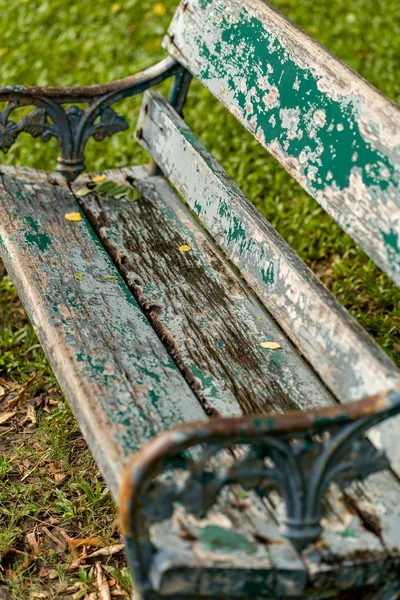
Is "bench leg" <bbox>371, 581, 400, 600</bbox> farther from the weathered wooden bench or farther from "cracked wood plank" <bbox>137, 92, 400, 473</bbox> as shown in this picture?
"cracked wood plank" <bbox>137, 92, 400, 473</bbox>

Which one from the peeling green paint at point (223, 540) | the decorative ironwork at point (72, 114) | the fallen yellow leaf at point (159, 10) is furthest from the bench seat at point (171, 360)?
the fallen yellow leaf at point (159, 10)

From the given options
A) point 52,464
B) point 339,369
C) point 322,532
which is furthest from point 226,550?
point 52,464

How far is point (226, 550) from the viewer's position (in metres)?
1.64

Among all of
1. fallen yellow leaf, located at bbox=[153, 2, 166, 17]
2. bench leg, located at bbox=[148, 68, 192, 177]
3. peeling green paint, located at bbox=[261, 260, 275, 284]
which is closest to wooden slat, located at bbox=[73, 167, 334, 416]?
peeling green paint, located at bbox=[261, 260, 275, 284]

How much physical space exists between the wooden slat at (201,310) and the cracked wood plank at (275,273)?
0.26 feet

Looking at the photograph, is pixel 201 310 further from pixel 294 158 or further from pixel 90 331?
pixel 294 158

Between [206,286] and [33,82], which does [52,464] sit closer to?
[206,286]

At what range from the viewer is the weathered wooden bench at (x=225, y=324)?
5.36 feet

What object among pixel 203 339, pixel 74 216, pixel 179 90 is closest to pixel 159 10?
pixel 179 90

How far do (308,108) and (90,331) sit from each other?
2.81 ft

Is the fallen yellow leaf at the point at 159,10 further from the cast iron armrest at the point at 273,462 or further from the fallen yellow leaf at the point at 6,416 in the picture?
the cast iron armrest at the point at 273,462

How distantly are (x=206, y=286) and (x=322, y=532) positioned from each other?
1027 mm

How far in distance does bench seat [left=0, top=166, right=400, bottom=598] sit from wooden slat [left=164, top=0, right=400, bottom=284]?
1.41ft

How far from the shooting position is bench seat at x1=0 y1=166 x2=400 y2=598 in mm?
1672
